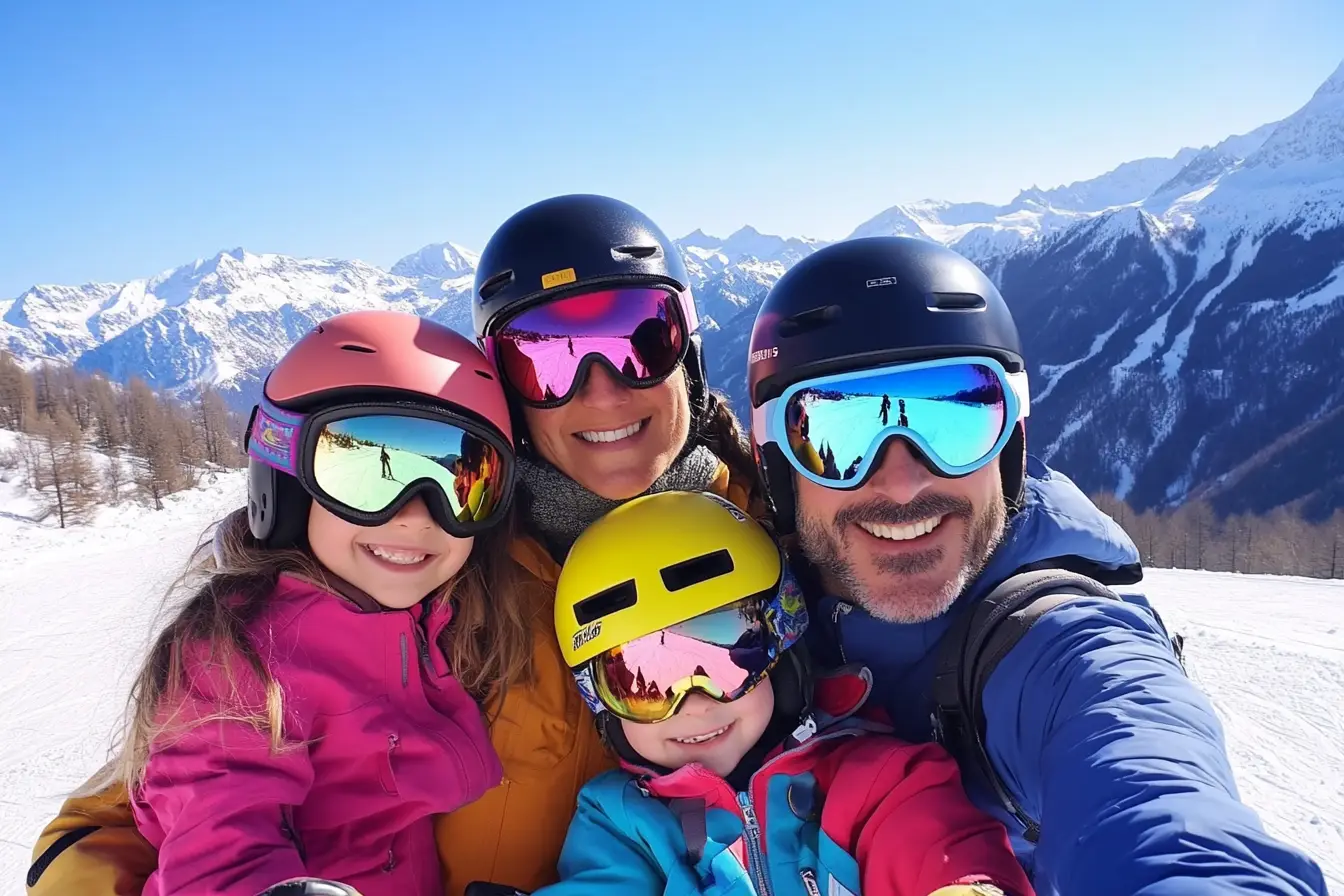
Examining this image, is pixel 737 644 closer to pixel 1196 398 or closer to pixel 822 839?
pixel 822 839

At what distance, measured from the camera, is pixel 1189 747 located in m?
1.47

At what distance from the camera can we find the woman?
2.46m

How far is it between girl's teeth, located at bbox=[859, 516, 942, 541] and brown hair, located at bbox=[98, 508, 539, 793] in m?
1.23

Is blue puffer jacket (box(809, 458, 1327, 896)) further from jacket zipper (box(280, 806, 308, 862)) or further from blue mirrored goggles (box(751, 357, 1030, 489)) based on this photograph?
jacket zipper (box(280, 806, 308, 862))

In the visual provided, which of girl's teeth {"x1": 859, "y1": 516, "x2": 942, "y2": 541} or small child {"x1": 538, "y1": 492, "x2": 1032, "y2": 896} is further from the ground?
girl's teeth {"x1": 859, "y1": 516, "x2": 942, "y2": 541}

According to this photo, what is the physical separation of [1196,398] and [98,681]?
136599mm

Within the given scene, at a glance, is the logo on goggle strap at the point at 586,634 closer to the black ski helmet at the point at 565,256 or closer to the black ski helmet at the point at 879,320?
the black ski helmet at the point at 879,320

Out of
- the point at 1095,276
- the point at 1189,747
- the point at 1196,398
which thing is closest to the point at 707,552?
the point at 1189,747

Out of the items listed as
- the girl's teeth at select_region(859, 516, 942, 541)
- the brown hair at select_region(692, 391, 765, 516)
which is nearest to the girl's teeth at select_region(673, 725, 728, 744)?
the girl's teeth at select_region(859, 516, 942, 541)

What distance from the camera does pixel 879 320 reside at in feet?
7.70

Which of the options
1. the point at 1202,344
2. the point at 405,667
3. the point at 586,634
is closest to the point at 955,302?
the point at 586,634

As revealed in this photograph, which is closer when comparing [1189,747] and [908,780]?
[1189,747]

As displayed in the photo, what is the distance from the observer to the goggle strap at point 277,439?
228 cm

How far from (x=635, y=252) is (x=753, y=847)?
2.17 m
